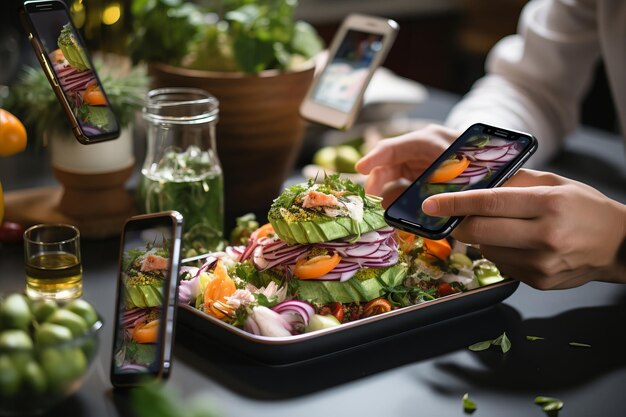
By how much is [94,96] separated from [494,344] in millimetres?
630

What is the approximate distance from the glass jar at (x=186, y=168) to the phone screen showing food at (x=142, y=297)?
0.38 m

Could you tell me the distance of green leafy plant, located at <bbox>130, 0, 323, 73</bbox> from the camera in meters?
1.54

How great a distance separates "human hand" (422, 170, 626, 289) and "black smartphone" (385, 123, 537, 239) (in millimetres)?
30

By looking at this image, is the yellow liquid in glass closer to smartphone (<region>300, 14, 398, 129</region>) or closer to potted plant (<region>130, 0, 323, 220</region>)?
potted plant (<region>130, 0, 323, 220</region>)

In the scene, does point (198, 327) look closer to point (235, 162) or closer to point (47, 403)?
point (47, 403)

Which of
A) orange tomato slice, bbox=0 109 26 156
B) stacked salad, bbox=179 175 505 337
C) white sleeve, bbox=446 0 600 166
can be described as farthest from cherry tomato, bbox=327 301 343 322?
white sleeve, bbox=446 0 600 166

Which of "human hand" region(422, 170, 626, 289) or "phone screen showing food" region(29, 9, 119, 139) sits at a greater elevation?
"phone screen showing food" region(29, 9, 119, 139)

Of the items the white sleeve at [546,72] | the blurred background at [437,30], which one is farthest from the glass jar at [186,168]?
the blurred background at [437,30]

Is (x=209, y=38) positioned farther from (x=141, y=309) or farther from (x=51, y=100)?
(x=141, y=309)

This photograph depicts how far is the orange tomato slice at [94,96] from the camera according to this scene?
3.63ft

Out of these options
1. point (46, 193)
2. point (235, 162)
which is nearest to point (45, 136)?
point (46, 193)

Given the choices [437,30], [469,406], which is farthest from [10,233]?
[437,30]

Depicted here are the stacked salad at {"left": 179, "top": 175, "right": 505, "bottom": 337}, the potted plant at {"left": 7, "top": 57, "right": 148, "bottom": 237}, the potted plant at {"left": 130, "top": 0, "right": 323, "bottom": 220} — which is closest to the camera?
the stacked salad at {"left": 179, "top": 175, "right": 505, "bottom": 337}

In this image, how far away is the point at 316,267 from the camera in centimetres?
103
